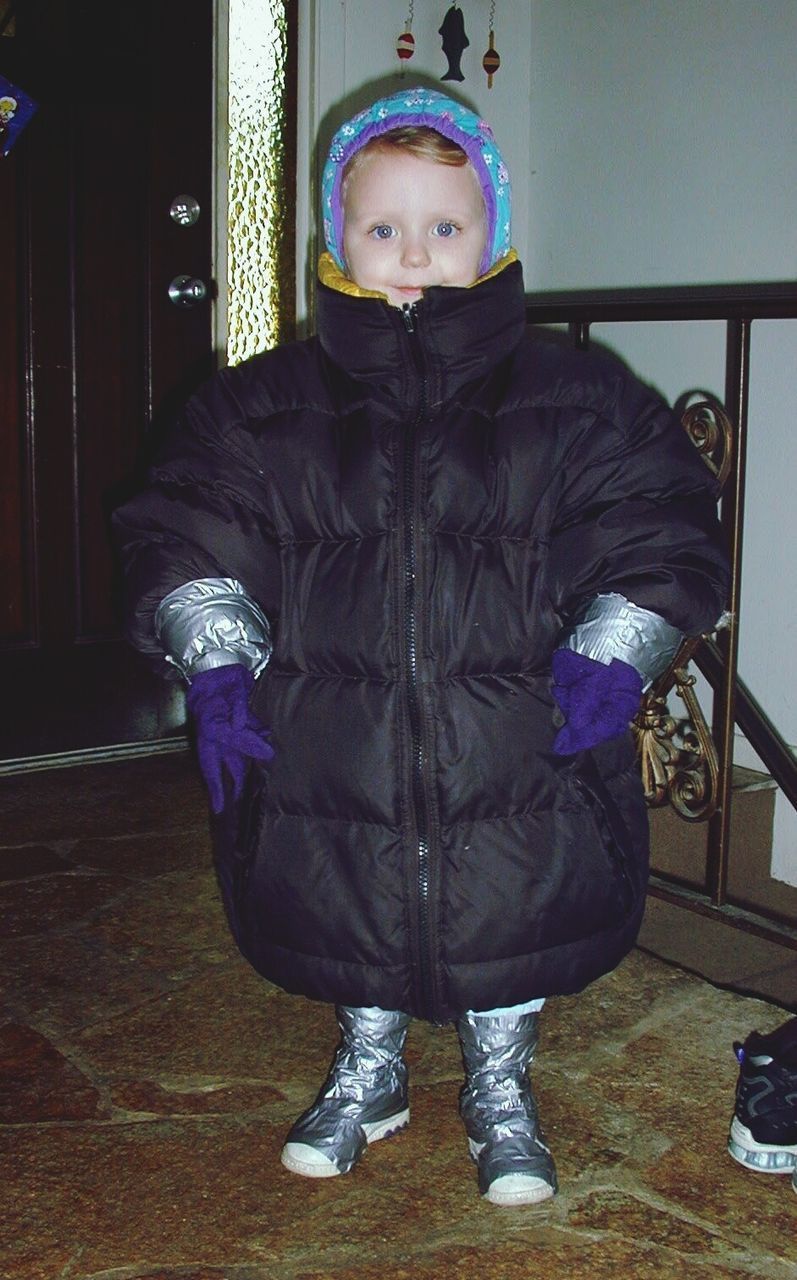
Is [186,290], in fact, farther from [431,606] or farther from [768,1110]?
[768,1110]

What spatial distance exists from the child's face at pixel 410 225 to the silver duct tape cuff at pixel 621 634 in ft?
1.45

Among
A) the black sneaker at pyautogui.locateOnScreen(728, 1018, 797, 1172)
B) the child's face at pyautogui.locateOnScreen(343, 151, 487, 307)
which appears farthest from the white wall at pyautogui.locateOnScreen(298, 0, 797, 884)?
the child's face at pyautogui.locateOnScreen(343, 151, 487, 307)

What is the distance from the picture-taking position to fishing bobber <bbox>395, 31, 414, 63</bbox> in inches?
148

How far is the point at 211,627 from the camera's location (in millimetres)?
1509

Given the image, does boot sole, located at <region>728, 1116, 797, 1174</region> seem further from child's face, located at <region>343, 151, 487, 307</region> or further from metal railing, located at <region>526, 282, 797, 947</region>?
child's face, located at <region>343, 151, 487, 307</region>

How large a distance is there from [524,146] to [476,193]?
2.72 m

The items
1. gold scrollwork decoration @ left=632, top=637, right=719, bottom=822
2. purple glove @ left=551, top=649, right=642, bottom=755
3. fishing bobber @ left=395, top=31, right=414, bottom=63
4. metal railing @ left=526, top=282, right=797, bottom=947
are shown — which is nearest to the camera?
purple glove @ left=551, top=649, right=642, bottom=755

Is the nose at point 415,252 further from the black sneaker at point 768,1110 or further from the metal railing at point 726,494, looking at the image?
the black sneaker at point 768,1110

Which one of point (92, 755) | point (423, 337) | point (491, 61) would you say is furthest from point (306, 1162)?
point (491, 61)

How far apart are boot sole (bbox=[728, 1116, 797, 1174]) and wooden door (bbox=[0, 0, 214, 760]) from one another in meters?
2.33

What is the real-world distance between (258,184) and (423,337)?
7.57 ft

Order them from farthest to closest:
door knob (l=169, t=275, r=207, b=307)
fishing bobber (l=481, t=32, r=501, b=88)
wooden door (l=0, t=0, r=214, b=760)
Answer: fishing bobber (l=481, t=32, r=501, b=88) → door knob (l=169, t=275, r=207, b=307) → wooden door (l=0, t=0, r=214, b=760)

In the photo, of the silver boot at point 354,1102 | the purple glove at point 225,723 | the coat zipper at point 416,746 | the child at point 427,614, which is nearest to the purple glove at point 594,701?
the child at point 427,614

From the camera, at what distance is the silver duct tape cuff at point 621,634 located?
57.1 inches
